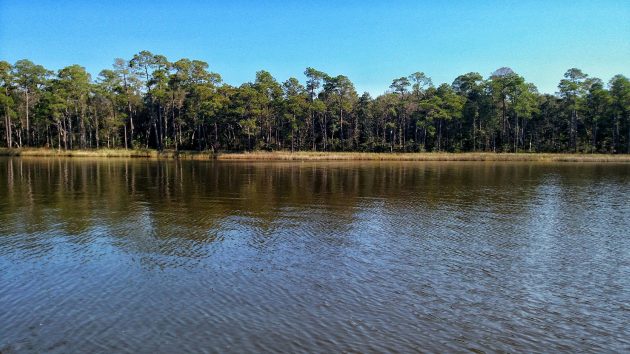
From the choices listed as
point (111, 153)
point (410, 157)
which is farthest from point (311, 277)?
point (111, 153)

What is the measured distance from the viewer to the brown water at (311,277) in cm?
947

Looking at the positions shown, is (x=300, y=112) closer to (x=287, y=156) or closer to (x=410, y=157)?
(x=287, y=156)

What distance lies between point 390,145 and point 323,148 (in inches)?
619

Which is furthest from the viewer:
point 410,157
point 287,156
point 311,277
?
point 410,157

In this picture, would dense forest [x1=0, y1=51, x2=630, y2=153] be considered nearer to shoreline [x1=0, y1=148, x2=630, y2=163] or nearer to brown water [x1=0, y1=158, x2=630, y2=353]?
shoreline [x1=0, y1=148, x2=630, y2=163]

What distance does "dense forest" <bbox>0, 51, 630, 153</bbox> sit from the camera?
90.4 m

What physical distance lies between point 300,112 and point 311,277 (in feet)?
259

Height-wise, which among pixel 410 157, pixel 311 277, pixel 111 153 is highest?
pixel 111 153

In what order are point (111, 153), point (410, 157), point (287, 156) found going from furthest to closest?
point (410, 157)
point (287, 156)
point (111, 153)

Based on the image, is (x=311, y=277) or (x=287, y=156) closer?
(x=311, y=277)

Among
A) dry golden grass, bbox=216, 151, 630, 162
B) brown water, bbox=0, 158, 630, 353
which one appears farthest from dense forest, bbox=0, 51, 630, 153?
brown water, bbox=0, 158, 630, 353

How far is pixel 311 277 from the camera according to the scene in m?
13.6

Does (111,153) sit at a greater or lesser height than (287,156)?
greater

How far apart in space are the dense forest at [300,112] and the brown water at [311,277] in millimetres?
64494
